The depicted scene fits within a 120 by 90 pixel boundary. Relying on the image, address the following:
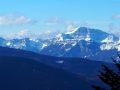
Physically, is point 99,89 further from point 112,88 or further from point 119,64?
point 119,64

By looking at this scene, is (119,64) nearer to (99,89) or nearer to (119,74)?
(119,74)

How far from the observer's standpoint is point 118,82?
16078 millimetres

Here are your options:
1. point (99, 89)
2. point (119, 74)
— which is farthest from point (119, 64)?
point (99, 89)

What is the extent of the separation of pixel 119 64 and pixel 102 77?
0.94 m

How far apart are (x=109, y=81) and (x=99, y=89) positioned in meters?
0.60

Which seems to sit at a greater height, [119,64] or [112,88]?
[119,64]

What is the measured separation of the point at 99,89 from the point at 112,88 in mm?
536

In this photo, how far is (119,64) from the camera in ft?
54.5

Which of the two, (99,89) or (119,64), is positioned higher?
(119,64)

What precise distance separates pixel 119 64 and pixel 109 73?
67 centimetres

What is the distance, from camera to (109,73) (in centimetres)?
1631

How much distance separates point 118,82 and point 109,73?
0.55 m

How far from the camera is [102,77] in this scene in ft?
54.0

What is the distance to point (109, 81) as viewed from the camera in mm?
16156
